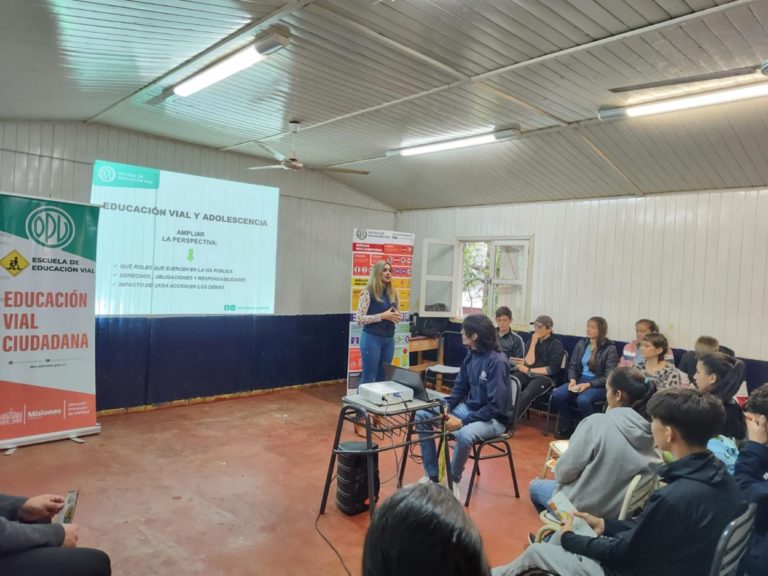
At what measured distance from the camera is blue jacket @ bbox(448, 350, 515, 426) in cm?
309

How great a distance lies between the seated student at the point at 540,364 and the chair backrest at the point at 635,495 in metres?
3.04

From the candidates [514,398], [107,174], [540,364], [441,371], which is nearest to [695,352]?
[540,364]

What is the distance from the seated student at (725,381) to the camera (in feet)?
9.78

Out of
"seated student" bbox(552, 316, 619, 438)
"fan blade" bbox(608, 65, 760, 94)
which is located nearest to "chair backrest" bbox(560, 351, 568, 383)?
"seated student" bbox(552, 316, 619, 438)

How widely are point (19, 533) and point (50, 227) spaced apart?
3.12 meters

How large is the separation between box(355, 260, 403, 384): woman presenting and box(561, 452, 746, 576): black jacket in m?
3.24

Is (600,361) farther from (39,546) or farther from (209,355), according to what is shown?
(39,546)

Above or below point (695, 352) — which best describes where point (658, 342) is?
above

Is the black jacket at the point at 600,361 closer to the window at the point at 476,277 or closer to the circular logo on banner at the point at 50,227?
the window at the point at 476,277

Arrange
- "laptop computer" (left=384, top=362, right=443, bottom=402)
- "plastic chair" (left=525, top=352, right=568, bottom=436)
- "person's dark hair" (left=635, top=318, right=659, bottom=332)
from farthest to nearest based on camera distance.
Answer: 1. "plastic chair" (left=525, top=352, right=568, bottom=436)
2. "person's dark hair" (left=635, top=318, right=659, bottom=332)
3. "laptop computer" (left=384, top=362, right=443, bottom=402)

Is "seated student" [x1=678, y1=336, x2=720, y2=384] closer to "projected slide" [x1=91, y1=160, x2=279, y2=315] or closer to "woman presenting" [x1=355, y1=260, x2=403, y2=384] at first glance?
"woman presenting" [x1=355, y1=260, x2=403, y2=384]

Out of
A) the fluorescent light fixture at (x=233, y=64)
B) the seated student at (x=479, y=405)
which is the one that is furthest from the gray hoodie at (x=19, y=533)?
the fluorescent light fixture at (x=233, y=64)

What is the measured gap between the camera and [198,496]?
3193 mm

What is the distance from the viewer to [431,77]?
332 centimetres
